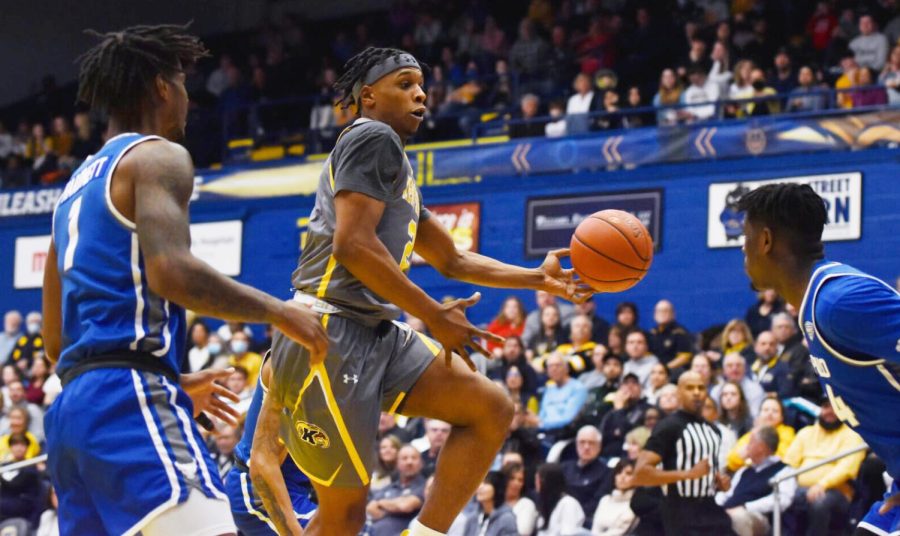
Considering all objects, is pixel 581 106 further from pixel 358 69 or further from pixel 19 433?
pixel 358 69

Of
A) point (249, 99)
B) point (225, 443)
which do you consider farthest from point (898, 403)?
point (249, 99)

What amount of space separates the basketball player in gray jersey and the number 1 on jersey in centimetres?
128

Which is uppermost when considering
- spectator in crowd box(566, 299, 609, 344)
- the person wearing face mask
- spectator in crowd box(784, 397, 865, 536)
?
spectator in crowd box(566, 299, 609, 344)

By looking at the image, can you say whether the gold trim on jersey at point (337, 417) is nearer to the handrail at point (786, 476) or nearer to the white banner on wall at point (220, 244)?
the handrail at point (786, 476)

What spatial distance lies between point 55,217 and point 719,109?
11841 mm

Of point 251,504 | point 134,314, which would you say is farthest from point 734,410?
point 134,314

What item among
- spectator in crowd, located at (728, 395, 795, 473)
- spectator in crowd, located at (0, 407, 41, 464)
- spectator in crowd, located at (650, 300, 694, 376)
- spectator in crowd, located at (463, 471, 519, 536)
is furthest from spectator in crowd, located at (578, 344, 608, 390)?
spectator in crowd, located at (0, 407, 41, 464)

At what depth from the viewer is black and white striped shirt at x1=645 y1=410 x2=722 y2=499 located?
9008 mm

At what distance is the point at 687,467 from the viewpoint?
29.6ft

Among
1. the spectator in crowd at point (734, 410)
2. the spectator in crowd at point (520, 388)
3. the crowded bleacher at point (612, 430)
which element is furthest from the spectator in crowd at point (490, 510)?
the spectator in crowd at point (734, 410)

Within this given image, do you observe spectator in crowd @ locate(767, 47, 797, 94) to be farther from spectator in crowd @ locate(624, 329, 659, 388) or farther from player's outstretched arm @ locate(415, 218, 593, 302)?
player's outstretched arm @ locate(415, 218, 593, 302)

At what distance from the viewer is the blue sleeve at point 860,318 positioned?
4270mm

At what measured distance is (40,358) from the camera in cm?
1633

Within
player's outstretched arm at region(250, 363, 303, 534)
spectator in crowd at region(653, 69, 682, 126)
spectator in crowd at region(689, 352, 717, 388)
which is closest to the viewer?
player's outstretched arm at region(250, 363, 303, 534)
